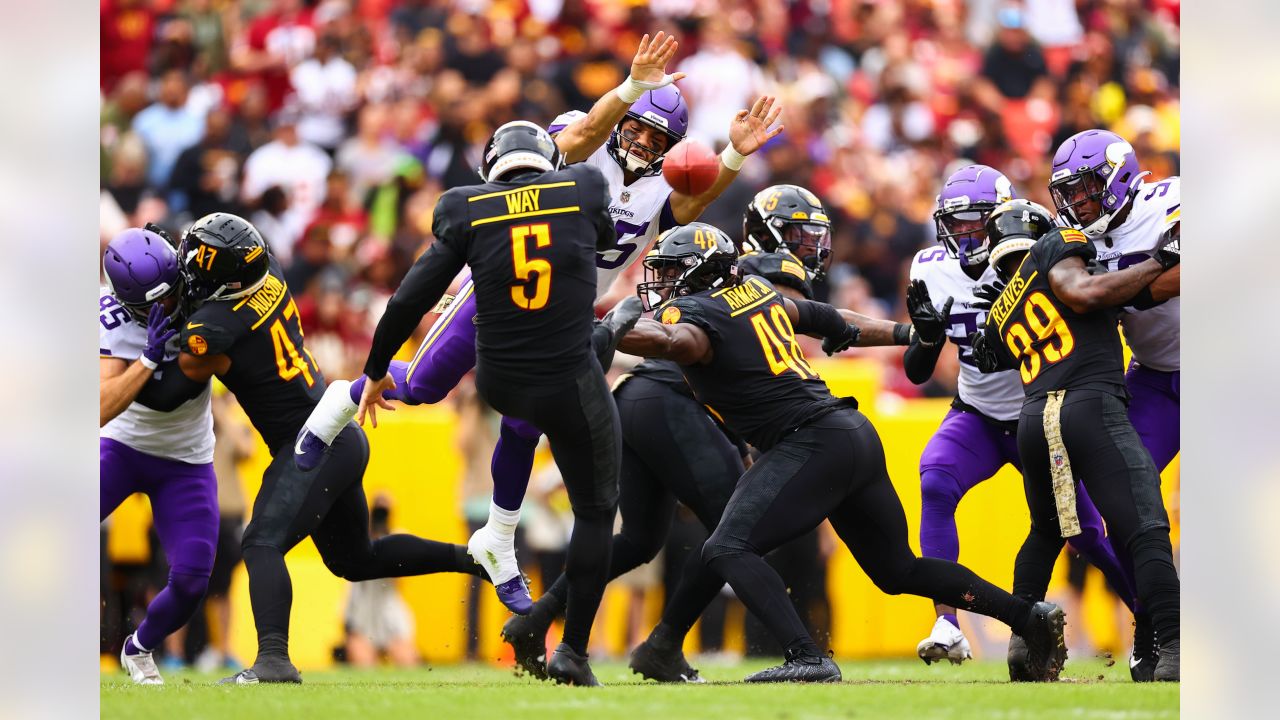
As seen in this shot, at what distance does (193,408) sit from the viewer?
7.43 meters

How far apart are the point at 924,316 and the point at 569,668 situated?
218 cm

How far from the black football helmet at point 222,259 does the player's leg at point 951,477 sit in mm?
2996

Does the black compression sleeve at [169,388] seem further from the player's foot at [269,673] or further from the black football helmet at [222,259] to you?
the player's foot at [269,673]

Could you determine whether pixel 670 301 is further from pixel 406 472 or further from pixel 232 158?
pixel 232 158

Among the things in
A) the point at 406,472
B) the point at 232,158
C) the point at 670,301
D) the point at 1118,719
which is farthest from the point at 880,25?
the point at 1118,719

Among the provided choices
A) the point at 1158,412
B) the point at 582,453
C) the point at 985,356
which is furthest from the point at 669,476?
the point at 1158,412

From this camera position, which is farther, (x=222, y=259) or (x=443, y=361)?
(x=222, y=259)

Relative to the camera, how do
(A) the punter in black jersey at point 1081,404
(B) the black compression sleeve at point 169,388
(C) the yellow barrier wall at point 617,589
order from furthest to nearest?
(C) the yellow barrier wall at point 617,589, (B) the black compression sleeve at point 169,388, (A) the punter in black jersey at point 1081,404

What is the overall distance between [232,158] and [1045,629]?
8063mm

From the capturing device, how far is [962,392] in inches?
314

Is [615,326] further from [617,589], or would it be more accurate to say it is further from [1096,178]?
[617,589]

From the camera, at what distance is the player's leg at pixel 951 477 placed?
295 inches

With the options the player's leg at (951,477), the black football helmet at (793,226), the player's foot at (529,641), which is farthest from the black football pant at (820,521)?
the black football helmet at (793,226)
